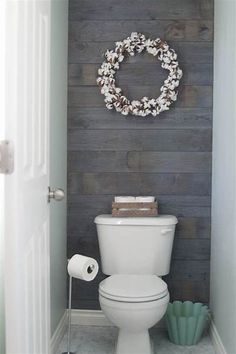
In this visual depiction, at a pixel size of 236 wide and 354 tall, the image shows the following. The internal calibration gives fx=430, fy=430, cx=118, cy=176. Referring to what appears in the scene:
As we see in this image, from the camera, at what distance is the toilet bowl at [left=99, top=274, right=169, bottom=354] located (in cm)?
211

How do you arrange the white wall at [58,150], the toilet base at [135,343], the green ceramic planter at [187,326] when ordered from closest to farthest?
the toilet base at [135,343] → the white wall at [58,150] → the green ceramic planter at [187,326]

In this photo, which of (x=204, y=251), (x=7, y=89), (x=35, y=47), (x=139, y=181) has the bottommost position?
(x=204, y=251)

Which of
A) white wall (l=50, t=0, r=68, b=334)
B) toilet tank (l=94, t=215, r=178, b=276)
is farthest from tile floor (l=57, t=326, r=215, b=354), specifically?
toilet tank (l=94, t=215, r=178, b=276)

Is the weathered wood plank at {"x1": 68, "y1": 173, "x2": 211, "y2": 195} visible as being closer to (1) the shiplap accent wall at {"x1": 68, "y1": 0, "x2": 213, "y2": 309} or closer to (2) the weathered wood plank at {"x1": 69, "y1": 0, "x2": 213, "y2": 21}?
(1) the shiplap accent wall at {"x1": 68, "y1": 0, "x2": 213, "y2": 309}

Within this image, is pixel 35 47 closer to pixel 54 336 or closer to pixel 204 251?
pixel 54 336

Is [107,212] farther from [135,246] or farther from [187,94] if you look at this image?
[187,94]

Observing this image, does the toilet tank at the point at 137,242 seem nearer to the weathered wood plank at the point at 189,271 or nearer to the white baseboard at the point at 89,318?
the weathered wood plank at the point at 189,271

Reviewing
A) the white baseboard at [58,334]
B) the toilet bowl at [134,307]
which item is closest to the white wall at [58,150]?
the white baseboard at [58,334]

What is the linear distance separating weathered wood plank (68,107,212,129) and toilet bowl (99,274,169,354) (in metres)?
0.99

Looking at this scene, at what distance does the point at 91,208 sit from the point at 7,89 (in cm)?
175

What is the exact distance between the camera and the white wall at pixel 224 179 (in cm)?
211

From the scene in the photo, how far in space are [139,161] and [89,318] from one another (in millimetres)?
1081

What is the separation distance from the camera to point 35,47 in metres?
1.39

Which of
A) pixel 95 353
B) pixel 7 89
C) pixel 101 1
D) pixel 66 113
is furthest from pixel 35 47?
pixel 95 353
